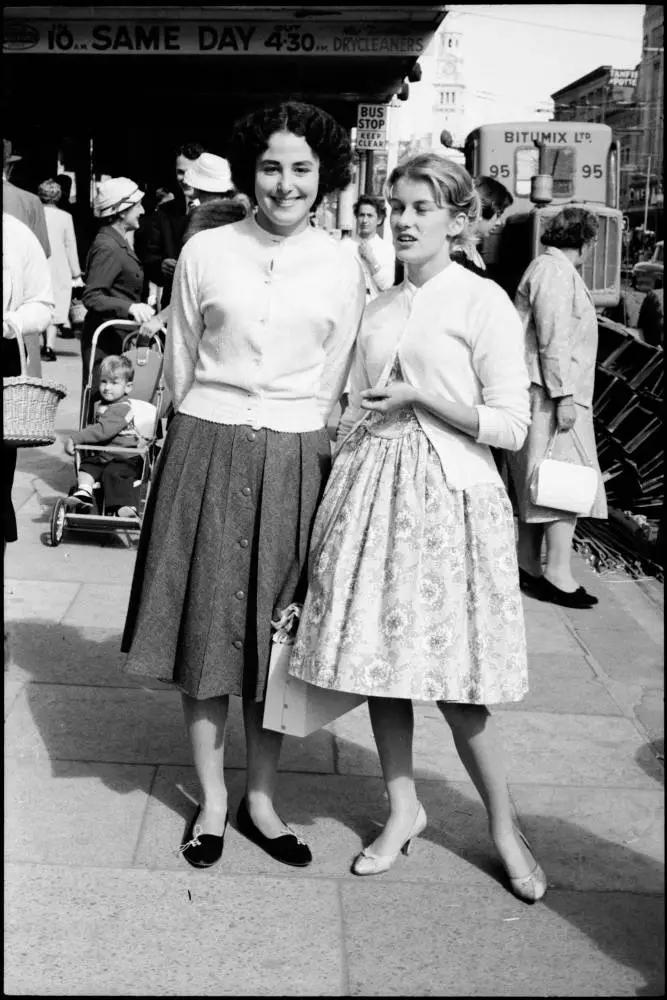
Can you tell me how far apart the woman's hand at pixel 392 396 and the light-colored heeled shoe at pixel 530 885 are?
4.07ft

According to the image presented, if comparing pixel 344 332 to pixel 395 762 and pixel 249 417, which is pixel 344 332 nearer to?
pixel 249 417

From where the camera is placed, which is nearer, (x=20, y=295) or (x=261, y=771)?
(x=261, y=771)

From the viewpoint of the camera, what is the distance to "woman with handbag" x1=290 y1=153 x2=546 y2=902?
10.2 ft

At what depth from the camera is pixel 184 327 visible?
11.1 ft

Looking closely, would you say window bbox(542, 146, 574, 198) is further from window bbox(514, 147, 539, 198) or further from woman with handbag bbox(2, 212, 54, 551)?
woman with handbag bbox(2, 212, 54, 551)

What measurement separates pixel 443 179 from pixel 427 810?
1.81 m

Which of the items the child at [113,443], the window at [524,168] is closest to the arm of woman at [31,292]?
the child at [113,443]

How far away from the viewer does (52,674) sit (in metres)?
4.75

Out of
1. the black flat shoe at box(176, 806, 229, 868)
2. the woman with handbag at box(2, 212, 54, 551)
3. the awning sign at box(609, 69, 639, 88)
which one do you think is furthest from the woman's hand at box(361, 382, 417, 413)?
the awning sign at box(609, 69, 639, 88)

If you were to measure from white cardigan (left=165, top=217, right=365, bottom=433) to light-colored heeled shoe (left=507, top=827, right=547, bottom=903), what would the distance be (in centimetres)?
129

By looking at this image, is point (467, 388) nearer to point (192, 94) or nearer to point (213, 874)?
point (213, 874)

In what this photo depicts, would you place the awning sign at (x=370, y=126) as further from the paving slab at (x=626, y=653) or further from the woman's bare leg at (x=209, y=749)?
the woman's bare leg at (x=209, y=749)

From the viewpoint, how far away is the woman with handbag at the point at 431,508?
10.2 ft

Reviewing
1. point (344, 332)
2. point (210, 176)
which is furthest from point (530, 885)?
point (210, 176)
